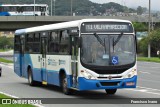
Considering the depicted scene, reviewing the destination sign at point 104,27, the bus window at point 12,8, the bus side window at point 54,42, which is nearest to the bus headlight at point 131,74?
the destination sign at point 104,27

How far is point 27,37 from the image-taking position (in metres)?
25.0

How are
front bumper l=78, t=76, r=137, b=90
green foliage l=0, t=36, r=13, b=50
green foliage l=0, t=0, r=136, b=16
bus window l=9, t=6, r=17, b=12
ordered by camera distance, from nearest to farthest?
front bumper l=78, t=76, r=137, b=90 < bus window l=9, t=6, r=17, b=12 < green foliage l=0, t=0, r=136, b=16 < green foliage l=0, t=36, r=13, b=50

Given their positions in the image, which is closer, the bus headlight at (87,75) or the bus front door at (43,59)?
the bus headlight at (87,75)

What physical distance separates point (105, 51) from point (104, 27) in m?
0.93

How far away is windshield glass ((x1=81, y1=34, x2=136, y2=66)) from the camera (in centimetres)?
1723

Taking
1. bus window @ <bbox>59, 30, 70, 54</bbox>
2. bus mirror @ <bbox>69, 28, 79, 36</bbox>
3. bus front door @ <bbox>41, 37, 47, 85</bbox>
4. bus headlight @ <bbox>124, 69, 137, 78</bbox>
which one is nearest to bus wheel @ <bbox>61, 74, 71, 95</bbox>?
bus window @ <bbox>59, 30, 70, 54</bbox>

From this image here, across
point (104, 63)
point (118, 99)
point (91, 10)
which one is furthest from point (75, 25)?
point (91, 10)

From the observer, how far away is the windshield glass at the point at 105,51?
17234 millimetres

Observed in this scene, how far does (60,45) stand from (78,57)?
8.21 feet

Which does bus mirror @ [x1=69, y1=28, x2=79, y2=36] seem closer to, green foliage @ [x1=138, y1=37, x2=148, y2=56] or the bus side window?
the bus side window

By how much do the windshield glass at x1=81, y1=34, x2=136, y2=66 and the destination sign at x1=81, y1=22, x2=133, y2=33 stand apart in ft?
0.74

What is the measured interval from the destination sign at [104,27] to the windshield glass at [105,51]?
8.9 inches

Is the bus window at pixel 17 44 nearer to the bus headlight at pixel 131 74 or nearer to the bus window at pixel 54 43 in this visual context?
the bus window at pixel 54 43

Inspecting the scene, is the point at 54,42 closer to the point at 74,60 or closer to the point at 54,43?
the point at 54,43
